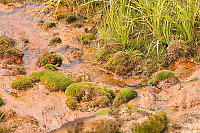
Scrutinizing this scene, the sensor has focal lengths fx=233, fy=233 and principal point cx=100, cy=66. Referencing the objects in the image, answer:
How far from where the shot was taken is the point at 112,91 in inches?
189

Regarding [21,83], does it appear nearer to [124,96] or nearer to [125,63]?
[124,96]

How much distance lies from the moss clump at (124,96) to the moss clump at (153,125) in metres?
1.19

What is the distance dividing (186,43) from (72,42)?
3841 mm

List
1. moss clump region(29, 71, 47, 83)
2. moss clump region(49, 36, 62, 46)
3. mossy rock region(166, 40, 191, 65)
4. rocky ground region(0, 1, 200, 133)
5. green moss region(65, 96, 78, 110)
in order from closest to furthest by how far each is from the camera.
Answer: rocky ground region(0, 1, 200, 133) < green moss region(65, 96, 78, 110) < moss clump region(29, 71, 47, 83) < mossy rock region(166, 40, 191, 65) < moss clump region(49, 36, 62, 46)

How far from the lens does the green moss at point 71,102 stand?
4348 mm

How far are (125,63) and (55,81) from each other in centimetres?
192

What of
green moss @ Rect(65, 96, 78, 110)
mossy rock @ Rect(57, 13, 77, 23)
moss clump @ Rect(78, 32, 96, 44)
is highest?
mossy rock @ Rect(57, 13, 77, 23)

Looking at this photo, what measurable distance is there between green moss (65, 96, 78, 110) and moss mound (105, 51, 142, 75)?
187 centimetres

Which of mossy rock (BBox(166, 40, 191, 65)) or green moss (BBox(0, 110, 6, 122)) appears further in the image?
mossy rock (BBox(166, 40, 191, 65))

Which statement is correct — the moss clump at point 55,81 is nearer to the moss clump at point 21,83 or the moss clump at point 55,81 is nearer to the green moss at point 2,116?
the moss clump at point 21,83

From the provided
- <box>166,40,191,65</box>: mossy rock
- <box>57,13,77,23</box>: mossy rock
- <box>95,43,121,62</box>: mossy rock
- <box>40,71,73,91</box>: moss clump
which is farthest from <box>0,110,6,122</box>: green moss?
<box>57,13,77,23</box>: mossy rock

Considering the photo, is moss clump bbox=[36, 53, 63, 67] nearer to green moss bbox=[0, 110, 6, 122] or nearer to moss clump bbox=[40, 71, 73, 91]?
moss clump bbox=[40, 71, 73, 91]

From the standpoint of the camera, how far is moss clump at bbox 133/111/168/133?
9.52 ft

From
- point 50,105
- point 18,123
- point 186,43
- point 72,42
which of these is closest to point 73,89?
point 50,105
